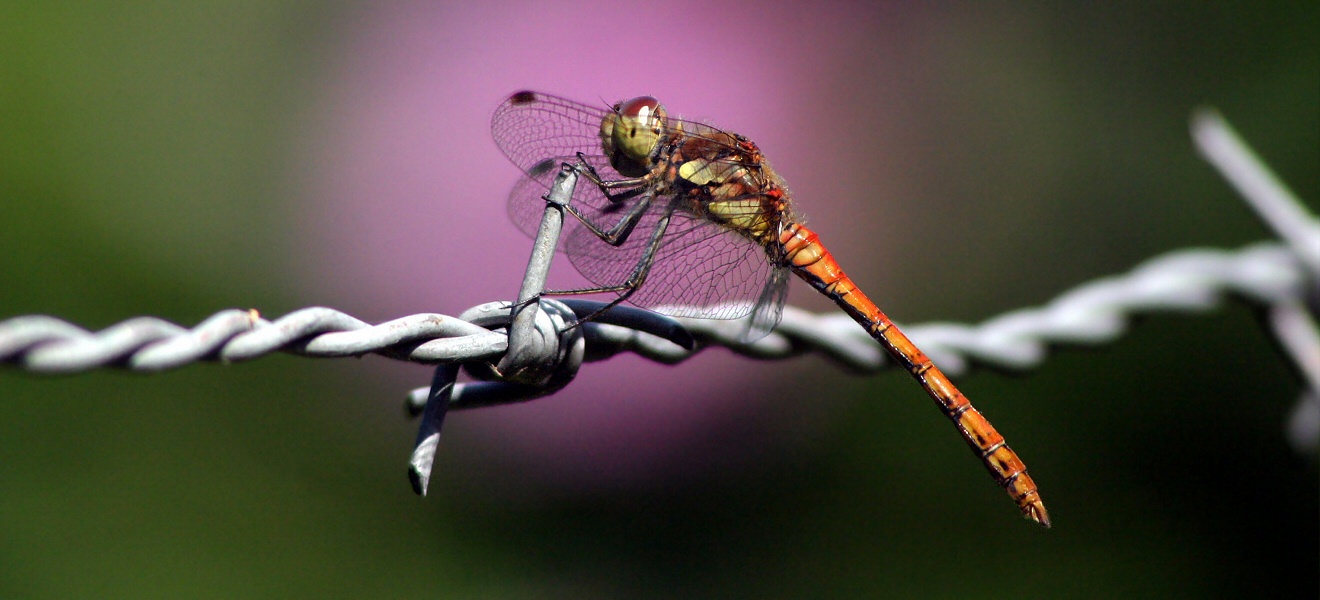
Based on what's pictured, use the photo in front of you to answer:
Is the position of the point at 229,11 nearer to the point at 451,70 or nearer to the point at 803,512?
the point at 451,70

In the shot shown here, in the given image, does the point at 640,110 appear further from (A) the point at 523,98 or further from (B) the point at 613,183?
(A) the point at 523,98

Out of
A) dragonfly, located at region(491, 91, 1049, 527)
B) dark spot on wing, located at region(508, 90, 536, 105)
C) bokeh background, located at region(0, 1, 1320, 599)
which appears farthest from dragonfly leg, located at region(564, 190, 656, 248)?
bokeh background, located at region(0, 1, 1320, 599)

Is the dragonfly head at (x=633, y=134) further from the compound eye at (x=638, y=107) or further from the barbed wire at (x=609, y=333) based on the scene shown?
the barbed wire at (x=609, y=333)

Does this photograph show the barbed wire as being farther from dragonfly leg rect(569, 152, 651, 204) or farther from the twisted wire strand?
dragonfly leg rect(569, 152, 651, 204)

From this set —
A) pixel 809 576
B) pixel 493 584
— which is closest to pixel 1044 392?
pixel 809 576

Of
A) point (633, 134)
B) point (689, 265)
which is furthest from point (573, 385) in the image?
point (633, 134)

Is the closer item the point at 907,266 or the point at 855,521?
the point at 855,521
